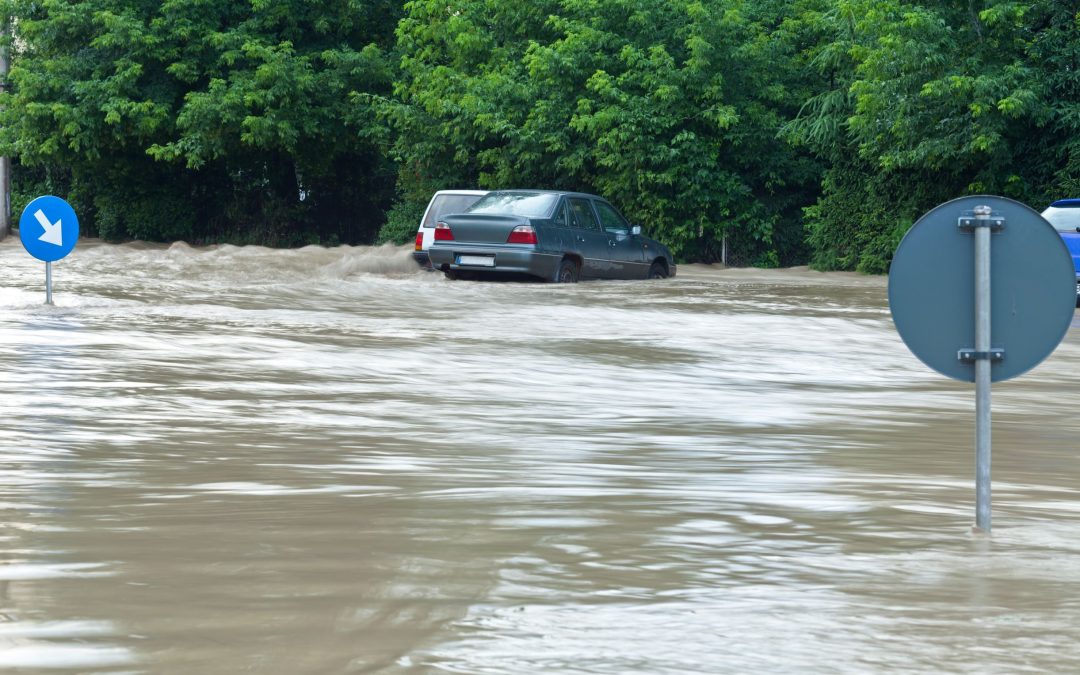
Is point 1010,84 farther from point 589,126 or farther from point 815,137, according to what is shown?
point 589,126

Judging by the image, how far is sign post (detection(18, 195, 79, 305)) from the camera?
17.6m

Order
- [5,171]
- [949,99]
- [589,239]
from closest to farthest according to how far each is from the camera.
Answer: [589,239]
[949,99]
[5,171]

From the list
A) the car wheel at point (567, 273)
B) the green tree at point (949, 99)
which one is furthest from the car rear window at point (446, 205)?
the green tree at point (949, 99)

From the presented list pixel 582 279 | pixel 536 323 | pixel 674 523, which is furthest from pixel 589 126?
pixel 674 523

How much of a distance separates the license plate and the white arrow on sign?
657 cm

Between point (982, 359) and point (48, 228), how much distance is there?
13313mm

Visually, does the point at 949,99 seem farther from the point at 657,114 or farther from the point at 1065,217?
the point at 657,114

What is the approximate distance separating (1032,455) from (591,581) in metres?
4.15

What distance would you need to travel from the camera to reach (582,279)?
24.1 m

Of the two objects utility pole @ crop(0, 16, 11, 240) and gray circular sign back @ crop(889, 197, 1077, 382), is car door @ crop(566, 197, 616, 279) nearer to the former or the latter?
gray circular sign back @ crop(889, 197, 1077, 382)

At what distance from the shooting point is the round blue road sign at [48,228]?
17656 millimetres

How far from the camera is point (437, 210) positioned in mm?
25656

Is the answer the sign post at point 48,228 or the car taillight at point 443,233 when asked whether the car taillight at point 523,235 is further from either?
the sign post at point 48,228

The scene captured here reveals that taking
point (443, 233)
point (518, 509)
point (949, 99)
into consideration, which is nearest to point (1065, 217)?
point (949, 99)
